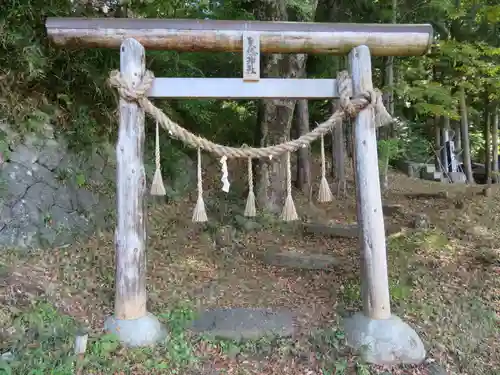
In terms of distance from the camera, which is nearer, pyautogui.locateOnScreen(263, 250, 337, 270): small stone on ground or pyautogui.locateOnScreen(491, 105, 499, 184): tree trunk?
pyautogui.locateOnScreen(263, 250, 337, 270): small stone on ground

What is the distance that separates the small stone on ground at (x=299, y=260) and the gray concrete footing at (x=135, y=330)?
2511 millimetres

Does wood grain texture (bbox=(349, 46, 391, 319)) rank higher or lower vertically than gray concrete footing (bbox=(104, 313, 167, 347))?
higher

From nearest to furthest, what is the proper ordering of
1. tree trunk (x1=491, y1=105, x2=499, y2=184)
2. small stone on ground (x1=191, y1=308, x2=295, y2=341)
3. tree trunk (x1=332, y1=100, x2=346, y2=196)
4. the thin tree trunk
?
small stone on ground (x1=191, y1=308, x2=295, y2=341) → tree trunk (x1=332, y1=100, x2=346, y2=196) → tree trunk (x1=491, y1=105, x2=499, y2=184) → the thin tree trunk

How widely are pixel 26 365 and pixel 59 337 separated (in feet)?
1.34

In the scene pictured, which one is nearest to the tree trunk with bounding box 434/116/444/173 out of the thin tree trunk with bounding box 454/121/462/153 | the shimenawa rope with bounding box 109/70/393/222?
the thin tree trunk with bounding box 454/121/462/153

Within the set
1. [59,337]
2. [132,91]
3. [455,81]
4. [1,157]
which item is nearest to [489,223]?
[455,81]

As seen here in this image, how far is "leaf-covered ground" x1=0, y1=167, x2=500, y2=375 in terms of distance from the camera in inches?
142

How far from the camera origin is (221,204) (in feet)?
25.3

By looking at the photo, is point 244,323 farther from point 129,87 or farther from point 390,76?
point 390,76

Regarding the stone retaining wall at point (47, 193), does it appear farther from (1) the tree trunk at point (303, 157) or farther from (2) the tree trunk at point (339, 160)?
(2) the tree trunk at point (339, 160)

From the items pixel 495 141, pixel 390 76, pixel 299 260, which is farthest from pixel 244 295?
pixel 495 141

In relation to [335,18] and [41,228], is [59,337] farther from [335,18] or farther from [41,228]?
[335,18]

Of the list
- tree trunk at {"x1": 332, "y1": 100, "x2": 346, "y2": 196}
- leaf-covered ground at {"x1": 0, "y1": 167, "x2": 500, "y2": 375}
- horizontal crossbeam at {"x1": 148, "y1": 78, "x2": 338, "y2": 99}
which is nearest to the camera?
leaf-covered ground at {"x1": 0, "y1": 167, "x2": 500, "y2": 375}

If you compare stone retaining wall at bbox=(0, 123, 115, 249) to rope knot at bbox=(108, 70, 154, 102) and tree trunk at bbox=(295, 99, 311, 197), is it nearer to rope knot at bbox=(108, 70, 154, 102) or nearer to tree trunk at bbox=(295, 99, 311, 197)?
rope knot at bbox=(108, 70, 154, 102)
